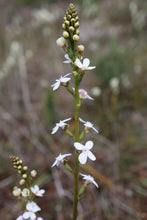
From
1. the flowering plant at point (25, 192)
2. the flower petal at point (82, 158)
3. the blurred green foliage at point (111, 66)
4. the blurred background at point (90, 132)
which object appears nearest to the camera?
the flower petal at point (82, 158)

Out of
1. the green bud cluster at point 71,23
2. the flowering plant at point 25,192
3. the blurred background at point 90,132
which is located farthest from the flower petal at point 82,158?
the blurred background at point 90,132

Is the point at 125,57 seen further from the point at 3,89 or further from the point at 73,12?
the point at 73,12

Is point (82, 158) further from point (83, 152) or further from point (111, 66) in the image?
point (111, 66)

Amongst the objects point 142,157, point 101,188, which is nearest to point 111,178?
point 101,188

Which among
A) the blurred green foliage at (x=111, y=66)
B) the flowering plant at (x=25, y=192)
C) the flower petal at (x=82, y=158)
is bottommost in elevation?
the flowering plant at (x=25, y=192)

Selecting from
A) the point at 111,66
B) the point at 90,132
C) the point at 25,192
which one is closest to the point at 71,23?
the point at 25,192

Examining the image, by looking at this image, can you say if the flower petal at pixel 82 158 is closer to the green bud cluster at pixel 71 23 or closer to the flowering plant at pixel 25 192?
the flowering plant at pixel 25 192
